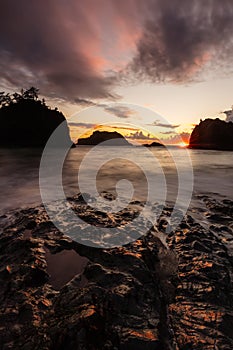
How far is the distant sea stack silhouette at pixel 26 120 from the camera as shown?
2689 inches

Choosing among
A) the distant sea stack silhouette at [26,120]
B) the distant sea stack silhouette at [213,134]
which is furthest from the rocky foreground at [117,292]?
the distant sea stack silhouette at [213,134]

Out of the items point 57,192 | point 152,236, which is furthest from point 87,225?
point 57,192

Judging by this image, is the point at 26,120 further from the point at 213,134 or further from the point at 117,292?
the point at 213,134

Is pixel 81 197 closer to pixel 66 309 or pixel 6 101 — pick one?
pixel 66 309

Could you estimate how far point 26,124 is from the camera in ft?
233

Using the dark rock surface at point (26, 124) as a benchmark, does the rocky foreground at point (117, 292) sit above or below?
below

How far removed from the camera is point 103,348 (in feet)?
5.85

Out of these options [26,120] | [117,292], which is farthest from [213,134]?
[117,292]

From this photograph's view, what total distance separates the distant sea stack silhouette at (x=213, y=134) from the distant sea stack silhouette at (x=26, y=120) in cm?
9633

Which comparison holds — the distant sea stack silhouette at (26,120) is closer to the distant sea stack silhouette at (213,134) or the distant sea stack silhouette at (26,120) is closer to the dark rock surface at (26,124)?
the dark rock surface at (26,124)

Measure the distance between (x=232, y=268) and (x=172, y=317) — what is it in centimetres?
141

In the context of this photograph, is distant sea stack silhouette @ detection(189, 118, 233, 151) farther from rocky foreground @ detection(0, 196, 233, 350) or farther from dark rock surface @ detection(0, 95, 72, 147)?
rocky foreground @ detection(0, 196, 233, 350)

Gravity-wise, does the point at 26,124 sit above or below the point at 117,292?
above

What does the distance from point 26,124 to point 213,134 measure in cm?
11998
